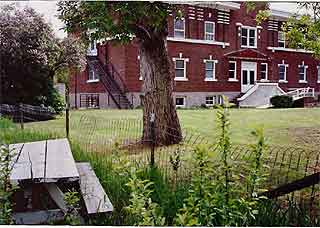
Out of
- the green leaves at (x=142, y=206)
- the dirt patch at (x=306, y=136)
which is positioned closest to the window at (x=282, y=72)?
the dirt patch at (x=306, y=136)

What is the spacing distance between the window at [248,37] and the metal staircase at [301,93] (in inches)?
10.1

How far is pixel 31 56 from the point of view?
6.72 ft

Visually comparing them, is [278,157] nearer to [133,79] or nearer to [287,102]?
[287,102]

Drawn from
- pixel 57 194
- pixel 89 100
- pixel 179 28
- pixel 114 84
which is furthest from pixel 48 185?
pixel 179 28

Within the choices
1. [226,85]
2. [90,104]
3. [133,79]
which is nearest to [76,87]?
[90,104]

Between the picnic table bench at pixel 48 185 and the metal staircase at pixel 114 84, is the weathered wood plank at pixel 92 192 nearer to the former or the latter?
the picnic table bench at pixel 48 185

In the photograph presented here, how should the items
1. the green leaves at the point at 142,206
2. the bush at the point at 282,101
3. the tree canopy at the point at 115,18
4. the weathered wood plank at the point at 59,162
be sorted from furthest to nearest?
1. the bush at the point at 282,101
2. the tree canopy at the point at 115,18
3. the weathered wood plank at the point at 59,162
4. the green leaves at the point at 142,206

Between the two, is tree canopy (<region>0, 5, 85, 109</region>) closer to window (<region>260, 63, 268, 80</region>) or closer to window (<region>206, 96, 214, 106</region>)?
window (<region>206, 96, 214, 106</region>)

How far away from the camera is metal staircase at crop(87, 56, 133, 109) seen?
2.04 meters

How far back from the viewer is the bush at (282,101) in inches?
77.5

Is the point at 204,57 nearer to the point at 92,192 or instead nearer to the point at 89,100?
the point at 89,100

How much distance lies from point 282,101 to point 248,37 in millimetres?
306

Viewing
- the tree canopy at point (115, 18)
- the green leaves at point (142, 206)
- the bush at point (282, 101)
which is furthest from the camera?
the bush at point (282, 101)

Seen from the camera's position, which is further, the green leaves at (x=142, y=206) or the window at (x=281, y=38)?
the window at (x=281, y=38)
